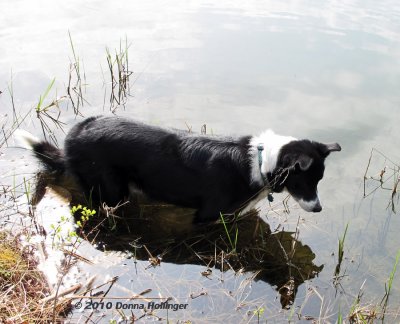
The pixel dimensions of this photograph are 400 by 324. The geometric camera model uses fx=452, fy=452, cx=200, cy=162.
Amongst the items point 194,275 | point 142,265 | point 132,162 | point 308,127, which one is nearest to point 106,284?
point 142,265

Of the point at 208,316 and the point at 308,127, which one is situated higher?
the point at 308,127

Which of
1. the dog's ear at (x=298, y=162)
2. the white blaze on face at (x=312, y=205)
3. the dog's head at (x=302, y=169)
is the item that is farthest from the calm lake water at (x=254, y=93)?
the dog's ear at (x=298, y=162)

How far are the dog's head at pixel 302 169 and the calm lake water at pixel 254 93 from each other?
1.80ft

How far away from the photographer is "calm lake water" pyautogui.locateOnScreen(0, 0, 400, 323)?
412 centimetres

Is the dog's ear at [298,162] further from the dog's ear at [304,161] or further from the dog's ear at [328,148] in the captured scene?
the dog's ear at [328,148]

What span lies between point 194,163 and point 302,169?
1.04 m

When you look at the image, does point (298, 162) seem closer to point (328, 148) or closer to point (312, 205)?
point (328, 148)

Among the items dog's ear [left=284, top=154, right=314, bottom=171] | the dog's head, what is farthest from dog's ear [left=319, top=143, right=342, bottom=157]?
dog's ear [left=284, top=154, right=314, bottom=171]

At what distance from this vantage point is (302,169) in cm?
429

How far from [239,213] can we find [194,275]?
0.87m

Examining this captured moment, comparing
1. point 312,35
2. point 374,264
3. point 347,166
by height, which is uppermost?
point 312,35

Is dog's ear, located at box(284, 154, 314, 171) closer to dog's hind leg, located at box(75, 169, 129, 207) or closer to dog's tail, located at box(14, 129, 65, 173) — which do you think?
dog's hind leg, located at box(75, 169, 129, 207)

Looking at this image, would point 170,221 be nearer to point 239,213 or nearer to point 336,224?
point 239,213

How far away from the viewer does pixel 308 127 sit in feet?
22.1
